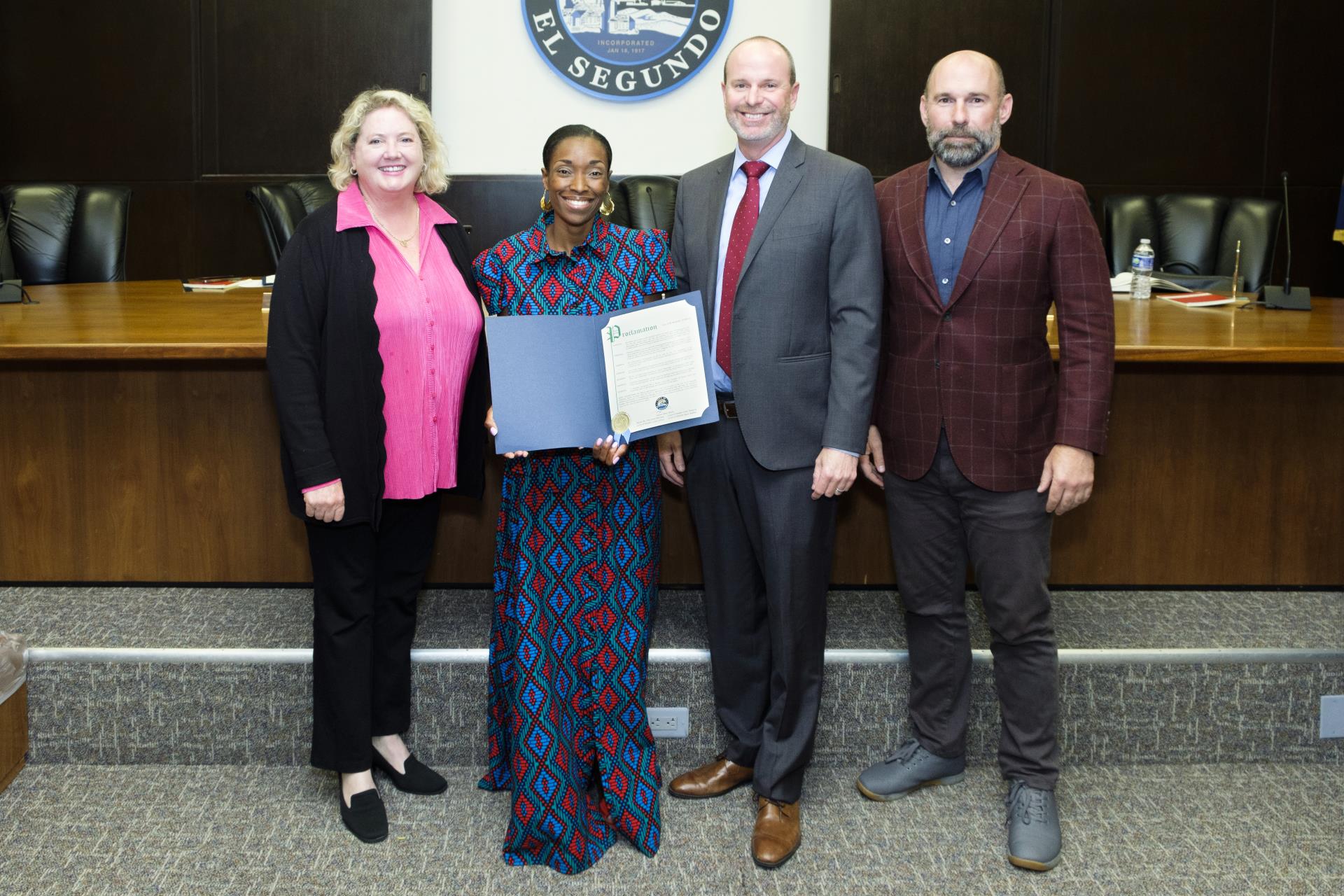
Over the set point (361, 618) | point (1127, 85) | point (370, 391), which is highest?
point (1127, 85)

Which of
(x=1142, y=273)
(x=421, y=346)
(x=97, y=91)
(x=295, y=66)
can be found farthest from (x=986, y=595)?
(x=97, y=91)

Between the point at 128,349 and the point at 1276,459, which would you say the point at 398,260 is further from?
the point at 1276,459

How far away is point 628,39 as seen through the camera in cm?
530

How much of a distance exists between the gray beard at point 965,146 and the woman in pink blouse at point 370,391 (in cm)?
87

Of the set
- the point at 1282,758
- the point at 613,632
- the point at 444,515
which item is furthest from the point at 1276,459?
the point at 444,515

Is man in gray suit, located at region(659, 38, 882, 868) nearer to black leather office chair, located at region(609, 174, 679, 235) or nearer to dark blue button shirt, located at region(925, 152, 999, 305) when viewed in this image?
dark blue button shirt, located at region(925, 152, 999, 305)

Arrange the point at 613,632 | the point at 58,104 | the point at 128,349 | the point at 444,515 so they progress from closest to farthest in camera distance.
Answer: the point at 613,632, the point at 128,349, the point at 444,515, the point at 58,104

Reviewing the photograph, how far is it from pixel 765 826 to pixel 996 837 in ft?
1.49

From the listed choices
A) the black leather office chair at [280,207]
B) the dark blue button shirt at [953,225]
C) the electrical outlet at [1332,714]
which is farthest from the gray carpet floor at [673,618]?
the black leather office chair at [280,207]

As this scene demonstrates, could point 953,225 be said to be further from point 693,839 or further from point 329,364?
point 693,839

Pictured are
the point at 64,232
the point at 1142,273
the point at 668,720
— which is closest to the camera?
the point at 668,720

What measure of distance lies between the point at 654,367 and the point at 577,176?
34cm

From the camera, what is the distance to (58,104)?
5277mm

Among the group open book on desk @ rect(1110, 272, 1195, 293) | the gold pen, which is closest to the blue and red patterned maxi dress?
open book on desk @ rect(1110, 272, 1195, 293)
